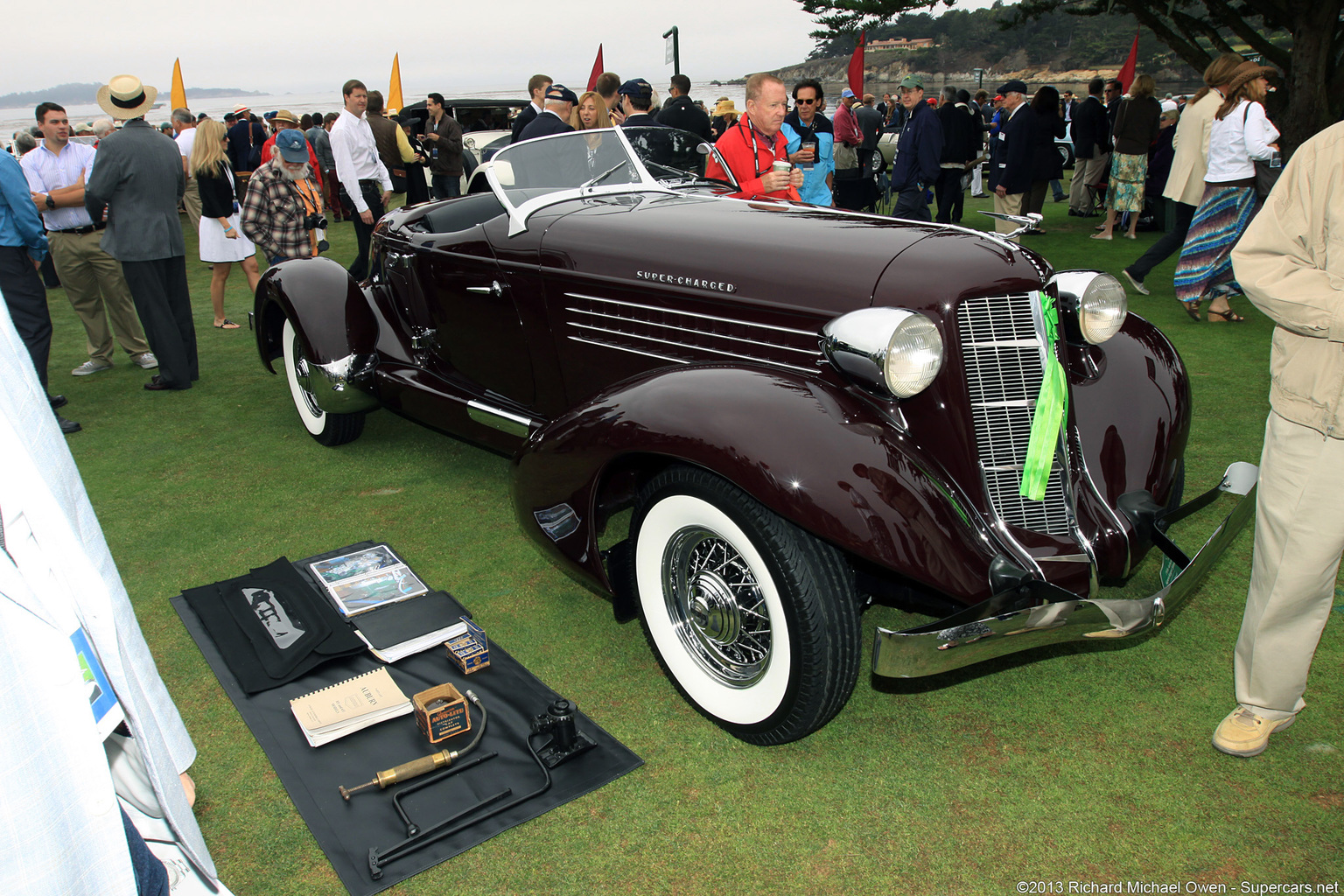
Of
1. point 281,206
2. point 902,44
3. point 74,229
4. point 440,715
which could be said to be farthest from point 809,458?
point 902,44

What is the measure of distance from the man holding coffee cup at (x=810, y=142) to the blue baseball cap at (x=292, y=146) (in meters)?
3.67

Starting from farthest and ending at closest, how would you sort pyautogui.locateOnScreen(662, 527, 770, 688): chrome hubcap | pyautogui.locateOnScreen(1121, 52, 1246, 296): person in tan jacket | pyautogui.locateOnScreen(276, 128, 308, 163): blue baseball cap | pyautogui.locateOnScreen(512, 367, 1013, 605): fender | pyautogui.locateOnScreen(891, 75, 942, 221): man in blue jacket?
pyautogui.locateOnScreen(891, 75, 942, 221): man in blue jacket
pyautogui.locateOnScreen(1121, 52, 1246, 296): person in tan jacket
pyautogui.locateOnScreen(276, 128, 308, 163): blue baseball cap
pyautogui.locateOnScreen(662, 527, 770, 688): chrome hubcap
pyautogui.locateOnScreen(512, 367, 1013, 605): fender

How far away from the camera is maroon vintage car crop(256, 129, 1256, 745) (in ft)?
7.22

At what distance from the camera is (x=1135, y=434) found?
2.78 meters

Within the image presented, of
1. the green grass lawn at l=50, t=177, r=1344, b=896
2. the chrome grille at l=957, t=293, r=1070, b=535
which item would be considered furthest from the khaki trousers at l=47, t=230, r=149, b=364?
the chrome grille at l=957, t=293, r=1070, b=535

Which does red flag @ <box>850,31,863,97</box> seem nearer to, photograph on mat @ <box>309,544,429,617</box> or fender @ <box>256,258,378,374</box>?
fender @ <box>256,258,378,374</box>

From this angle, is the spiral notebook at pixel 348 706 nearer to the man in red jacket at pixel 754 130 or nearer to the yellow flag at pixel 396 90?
the man in red jacket at pixel 754 130

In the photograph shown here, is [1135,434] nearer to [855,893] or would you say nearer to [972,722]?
[972,722]

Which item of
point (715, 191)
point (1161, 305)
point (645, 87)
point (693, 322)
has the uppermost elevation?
point (645, 87)

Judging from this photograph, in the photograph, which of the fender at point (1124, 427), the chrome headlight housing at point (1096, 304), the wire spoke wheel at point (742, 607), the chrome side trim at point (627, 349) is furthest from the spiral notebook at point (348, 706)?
the chrome headlight housing at point (1096, 304)

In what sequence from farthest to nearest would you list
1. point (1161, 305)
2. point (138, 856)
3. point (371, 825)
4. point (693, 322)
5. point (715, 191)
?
point (1161, 305) < point (715, 191) < point (693, 322) < point (371, 825) < point (138, 856)

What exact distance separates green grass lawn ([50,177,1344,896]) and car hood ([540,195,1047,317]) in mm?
1268

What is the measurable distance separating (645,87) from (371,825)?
6.72 metres

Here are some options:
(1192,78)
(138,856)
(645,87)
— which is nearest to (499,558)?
(138,856)
